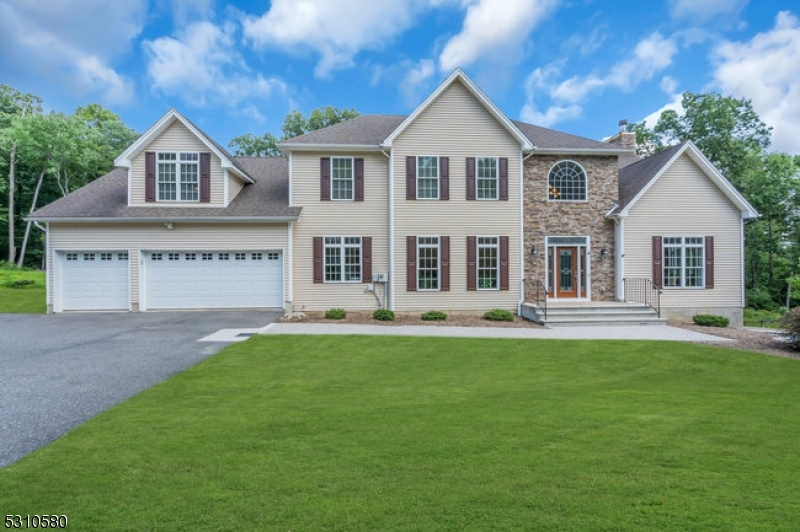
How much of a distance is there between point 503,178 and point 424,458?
43.1 feet

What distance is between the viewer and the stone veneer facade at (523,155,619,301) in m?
15.7

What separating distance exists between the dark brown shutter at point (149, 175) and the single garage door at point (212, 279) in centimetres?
204

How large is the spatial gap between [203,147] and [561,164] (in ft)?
43.2

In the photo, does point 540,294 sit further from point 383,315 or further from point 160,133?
point 160,133

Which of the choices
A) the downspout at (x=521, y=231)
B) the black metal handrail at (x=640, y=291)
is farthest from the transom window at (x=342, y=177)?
the black metal handrail at (x=640, y=291)

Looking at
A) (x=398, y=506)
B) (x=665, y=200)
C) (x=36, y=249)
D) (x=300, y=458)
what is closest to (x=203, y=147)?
(x=300, y=458)

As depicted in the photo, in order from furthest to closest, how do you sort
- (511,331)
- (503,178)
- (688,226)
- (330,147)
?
(688,226) < (503,178) < (330,147) < (511,331)

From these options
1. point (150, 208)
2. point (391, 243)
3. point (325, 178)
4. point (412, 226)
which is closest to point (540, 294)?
point (412, 226)

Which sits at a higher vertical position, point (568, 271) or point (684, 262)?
point (684, 262)

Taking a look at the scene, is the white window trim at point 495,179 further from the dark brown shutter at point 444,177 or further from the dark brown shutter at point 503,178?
the dark brown shutter at point 444,177

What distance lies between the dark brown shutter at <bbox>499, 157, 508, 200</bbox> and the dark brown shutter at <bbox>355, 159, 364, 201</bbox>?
16.5 ft

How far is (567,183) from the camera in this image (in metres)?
15.9

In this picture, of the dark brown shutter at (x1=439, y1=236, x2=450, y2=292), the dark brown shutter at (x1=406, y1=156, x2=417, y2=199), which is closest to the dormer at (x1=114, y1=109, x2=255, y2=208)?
the dark brown shutter at (x1=406, y1=156, x2=417, y2=199)

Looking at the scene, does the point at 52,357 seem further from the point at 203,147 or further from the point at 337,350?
the point at 203,147
